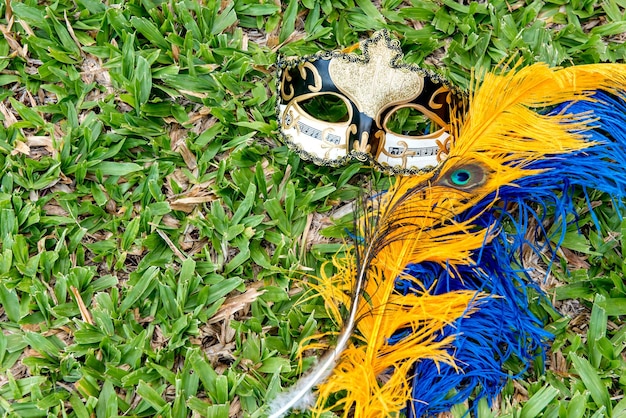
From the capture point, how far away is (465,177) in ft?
5.35

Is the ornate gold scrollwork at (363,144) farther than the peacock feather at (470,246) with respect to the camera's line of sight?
Yes

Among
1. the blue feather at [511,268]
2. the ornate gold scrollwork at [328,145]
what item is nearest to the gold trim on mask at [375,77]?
the ornate gold scrollwork at [328,145]

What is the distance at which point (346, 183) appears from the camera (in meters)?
1.76

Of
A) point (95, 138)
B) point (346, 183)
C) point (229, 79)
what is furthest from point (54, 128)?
point (346, 183)

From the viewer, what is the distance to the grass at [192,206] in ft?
5.08

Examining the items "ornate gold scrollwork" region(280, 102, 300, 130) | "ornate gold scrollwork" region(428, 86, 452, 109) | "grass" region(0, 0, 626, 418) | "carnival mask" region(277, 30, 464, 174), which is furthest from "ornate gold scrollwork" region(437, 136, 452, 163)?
"ornate gold scrollwork" region(280, 102, 300, 130)

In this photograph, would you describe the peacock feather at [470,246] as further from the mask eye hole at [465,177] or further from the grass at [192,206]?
the grass at [192,206]

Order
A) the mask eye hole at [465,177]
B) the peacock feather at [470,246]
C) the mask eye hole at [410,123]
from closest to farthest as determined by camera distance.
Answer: the peacock feather at [470,246] < the mask eye hole at [465,177] < the mask eye hole at [410,123]

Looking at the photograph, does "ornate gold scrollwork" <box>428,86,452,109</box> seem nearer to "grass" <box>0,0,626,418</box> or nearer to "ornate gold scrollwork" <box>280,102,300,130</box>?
"grass" <box>0,0,626,418</box>

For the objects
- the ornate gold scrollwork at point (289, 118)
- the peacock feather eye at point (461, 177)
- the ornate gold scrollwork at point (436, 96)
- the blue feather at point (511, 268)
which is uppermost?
the ornate gold scrollwork at point (436, 96)

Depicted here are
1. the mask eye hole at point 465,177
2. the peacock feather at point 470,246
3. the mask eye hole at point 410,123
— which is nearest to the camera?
the peacock feather at point 470,246

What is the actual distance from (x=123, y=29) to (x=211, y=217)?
70 centimetres

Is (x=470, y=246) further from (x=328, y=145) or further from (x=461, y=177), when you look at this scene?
(x=328, y=145)

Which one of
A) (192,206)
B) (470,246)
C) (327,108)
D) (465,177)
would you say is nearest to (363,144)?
(327,108)
